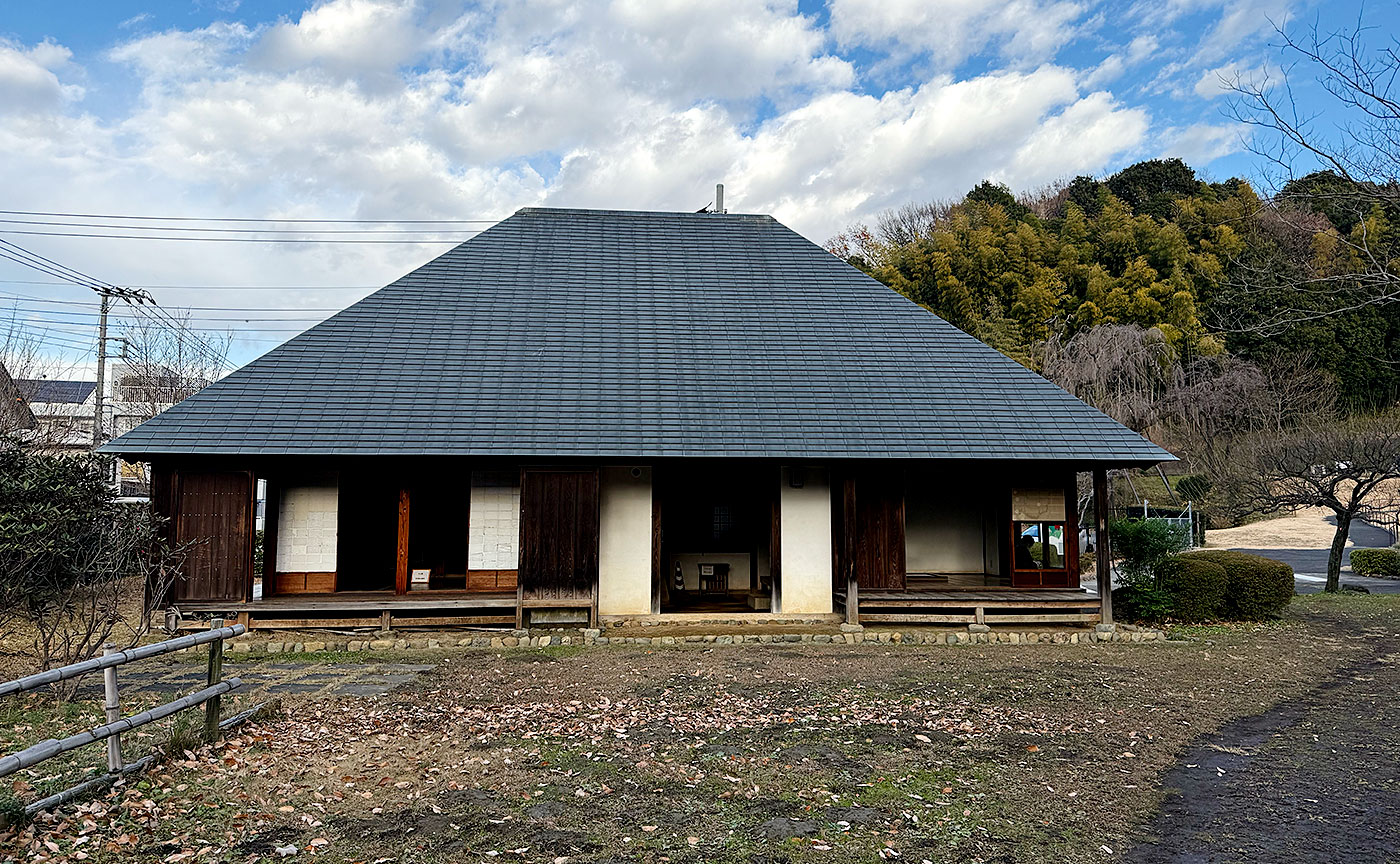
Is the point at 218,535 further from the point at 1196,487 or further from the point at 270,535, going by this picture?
the point at 1196,487

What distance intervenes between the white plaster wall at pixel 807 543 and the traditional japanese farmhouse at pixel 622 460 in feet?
0.11

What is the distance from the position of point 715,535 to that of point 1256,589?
27.8 feet

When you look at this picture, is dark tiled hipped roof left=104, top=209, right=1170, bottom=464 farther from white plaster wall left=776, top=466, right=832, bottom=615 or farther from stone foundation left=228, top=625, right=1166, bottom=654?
stone foundation left=228, top=625, right=1166, bottom=654

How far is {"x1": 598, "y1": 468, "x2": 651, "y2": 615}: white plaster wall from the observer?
1268cm

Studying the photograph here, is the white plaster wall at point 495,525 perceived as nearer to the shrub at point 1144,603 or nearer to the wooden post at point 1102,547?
the wooden post at point 1102,547

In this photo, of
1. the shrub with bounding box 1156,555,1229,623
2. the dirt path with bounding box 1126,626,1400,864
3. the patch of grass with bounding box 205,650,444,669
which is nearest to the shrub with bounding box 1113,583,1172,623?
the shrub with bounding box 1156,555,1229,623

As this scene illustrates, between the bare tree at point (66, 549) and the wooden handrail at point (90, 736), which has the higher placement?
the bare tree at point (66, 549)

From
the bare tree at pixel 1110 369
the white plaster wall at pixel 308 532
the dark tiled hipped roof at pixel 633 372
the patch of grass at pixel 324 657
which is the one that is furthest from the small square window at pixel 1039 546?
the bare tree at pixel 1110 369

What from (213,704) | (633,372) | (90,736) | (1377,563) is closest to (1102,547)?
(633,372)

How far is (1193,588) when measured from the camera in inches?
524

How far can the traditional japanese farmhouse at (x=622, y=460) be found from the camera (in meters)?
11.9

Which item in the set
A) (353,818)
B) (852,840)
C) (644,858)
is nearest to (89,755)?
(353,818)

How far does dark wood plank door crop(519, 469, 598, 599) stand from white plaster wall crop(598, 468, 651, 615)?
0.46m

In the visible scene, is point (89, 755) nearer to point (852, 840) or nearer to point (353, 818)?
point (353, 818)
